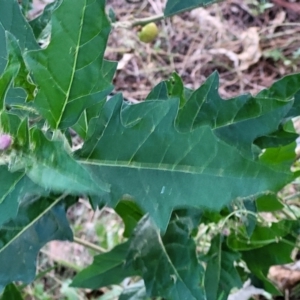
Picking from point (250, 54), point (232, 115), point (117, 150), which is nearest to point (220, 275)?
point (232, 115)

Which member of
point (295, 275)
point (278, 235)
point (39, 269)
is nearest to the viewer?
point (278, 235)

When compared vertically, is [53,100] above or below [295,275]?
above

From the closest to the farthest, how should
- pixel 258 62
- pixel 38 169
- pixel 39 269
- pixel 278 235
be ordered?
1. pixel 38 169
2. pixel 278 235
3. pixel 39 269
4. pixel 258 62

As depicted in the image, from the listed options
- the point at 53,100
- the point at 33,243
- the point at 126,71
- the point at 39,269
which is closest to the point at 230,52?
the point at 126,71

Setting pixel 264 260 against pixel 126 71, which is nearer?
pixel 264 260

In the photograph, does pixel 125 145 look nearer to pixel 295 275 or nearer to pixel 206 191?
pixel 206 191

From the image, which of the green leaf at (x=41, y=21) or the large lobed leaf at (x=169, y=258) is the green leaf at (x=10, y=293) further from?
the green leaf at (x=41, y=21)

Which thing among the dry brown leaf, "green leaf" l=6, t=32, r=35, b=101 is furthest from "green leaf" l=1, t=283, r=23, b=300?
the dry brown leaf

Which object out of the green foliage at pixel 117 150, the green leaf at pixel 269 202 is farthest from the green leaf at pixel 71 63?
the green leaf at pixel 269 202
